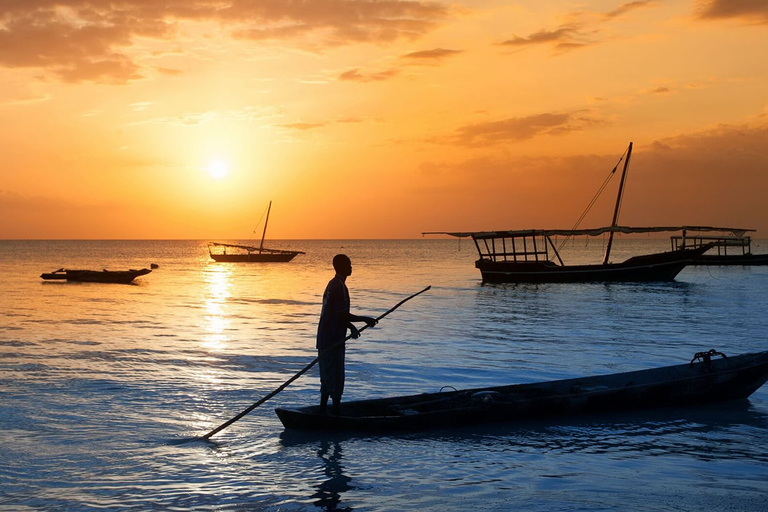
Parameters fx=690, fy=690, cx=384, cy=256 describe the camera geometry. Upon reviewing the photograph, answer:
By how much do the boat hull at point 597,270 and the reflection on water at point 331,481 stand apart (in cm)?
3701

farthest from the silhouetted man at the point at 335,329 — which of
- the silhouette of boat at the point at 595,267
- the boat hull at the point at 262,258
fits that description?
the boat hull at the point at 262,258

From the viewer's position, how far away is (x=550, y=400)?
9.42m

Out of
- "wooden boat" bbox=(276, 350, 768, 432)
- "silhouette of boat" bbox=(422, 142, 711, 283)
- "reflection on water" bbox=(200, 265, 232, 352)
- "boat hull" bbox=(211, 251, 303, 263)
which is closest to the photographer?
"wooden boat" bbox=(276, 350, 768, 432)

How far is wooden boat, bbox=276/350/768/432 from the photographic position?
870 cm

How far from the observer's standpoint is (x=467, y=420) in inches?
356

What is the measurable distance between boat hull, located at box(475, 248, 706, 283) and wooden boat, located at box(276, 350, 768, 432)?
109 feet

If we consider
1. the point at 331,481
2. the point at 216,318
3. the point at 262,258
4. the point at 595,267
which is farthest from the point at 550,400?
the point at 262,258

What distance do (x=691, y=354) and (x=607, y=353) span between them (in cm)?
198

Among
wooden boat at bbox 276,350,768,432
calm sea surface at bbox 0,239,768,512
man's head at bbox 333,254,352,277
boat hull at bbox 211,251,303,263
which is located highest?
man's head at bbox 333,254,352,277

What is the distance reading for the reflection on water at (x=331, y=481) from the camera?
6.54 m

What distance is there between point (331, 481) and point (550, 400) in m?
3.66

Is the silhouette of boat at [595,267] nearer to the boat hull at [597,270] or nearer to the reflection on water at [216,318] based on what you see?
the boat hull at [597,270]

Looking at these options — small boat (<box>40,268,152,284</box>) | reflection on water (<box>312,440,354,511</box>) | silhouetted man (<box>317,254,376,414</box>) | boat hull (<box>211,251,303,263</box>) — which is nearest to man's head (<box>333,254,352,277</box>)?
silhouetted man (<box>317,254,376,414</box>)

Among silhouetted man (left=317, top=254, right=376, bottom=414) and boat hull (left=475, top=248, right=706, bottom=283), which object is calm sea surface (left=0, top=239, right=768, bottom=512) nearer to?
silhouetted man (left=317, top=254, right=376, bottom=414)
